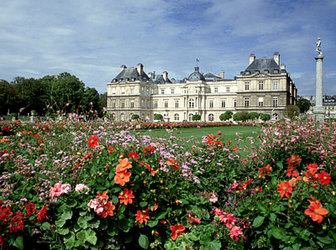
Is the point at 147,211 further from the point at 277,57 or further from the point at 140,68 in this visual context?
the point at 140,68

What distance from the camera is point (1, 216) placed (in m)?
2.35

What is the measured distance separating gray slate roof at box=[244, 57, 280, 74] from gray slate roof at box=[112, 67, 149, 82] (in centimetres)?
2184

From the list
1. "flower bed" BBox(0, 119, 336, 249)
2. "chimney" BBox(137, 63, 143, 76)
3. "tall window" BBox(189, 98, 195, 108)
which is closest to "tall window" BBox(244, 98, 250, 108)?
"tall window" BBox(189, 98, 195, 108)

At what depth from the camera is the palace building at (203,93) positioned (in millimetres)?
44219

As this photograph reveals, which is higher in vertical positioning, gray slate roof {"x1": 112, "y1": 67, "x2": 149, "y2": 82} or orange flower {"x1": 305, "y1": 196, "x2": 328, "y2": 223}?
gray slate roof {"x1": 112, "y1": 67, "x2": 149, "y2": 82}

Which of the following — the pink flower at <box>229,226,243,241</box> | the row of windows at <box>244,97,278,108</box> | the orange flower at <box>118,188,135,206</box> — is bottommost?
the pink flower at <box>229,226,243,241</box>

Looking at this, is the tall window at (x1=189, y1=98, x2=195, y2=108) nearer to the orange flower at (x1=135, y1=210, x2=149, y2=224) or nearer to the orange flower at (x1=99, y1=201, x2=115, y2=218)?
the orange flower at (x1=135, y1=210, x2=149, y2=224)

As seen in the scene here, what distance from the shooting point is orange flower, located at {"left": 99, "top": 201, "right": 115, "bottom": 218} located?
→ 258 centimetres

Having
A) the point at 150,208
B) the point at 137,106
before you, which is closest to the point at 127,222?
the point at 150,208

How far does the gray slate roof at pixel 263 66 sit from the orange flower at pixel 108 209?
151 feet

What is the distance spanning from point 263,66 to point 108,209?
47.0 m

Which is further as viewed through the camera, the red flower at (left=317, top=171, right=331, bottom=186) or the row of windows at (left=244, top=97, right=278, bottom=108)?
the row of windows at (left=244, top=97, right=278, bottom=108)

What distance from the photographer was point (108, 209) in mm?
2617

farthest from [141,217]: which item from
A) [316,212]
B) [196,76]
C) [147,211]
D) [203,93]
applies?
[196,76]
